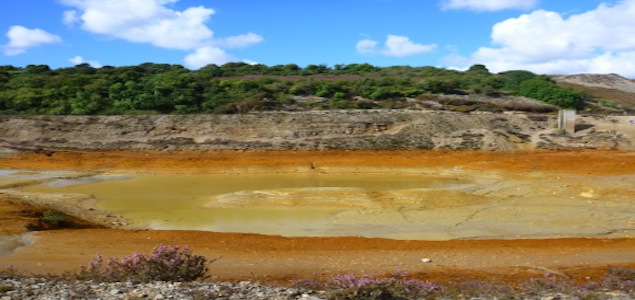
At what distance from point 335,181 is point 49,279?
1842 cm

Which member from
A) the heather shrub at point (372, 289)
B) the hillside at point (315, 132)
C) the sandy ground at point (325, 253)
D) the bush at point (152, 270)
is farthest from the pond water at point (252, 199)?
the hillside at point (315, 132)

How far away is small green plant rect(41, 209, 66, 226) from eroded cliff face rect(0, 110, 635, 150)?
1830 centimetres

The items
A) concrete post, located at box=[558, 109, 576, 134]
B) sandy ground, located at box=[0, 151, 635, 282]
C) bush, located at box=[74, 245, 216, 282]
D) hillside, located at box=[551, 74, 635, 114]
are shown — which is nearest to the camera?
bush, located at box=[74, 245, 216, 282]

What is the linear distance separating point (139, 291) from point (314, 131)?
2994 cm

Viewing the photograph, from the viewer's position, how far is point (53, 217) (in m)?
16.6

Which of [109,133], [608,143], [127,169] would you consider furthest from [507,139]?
[109,133]

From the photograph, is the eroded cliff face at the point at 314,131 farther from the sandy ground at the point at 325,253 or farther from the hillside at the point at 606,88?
the sandy ground at the point at 325,253

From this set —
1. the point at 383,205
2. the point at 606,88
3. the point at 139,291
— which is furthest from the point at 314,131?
the point at 606,88

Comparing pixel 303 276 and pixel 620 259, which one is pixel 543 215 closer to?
pixel 620 259

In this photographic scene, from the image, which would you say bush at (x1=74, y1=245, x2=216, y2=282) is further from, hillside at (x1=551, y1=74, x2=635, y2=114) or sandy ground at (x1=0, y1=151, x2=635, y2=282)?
hillside at (x1=551, y1=74, x2=635, y2=114)

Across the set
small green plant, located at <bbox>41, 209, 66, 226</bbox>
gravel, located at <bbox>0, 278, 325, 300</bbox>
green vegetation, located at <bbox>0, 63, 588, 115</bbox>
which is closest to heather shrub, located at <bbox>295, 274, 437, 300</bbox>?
gravel, located at <bbox>0, 278, 325, 300</bbox>

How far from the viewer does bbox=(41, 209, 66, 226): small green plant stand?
16.4 m

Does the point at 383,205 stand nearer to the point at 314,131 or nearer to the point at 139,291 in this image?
the point at 139,291

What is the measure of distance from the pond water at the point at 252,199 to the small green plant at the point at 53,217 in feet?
7.10
